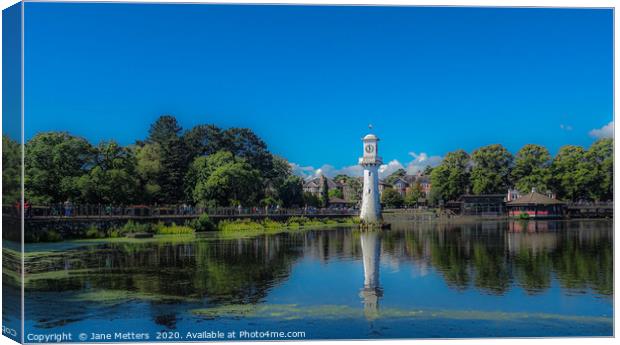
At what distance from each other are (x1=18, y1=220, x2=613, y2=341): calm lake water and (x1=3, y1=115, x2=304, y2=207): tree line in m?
6.87

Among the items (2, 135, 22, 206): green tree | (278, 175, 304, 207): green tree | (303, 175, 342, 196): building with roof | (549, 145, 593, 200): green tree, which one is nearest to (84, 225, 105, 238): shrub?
(2, 135, 22, 206): green tree

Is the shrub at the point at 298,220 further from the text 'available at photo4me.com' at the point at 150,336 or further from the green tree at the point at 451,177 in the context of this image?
the text 'available at photo4me.com' at the point at 150,336

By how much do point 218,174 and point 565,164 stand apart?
103 ft

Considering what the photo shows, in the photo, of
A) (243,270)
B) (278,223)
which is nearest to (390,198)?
(278,223)

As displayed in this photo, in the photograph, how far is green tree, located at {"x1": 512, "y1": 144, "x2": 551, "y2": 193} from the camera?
62.0m

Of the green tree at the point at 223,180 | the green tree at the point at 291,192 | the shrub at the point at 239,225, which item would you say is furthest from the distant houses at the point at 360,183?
the shrub at the point at 239,225

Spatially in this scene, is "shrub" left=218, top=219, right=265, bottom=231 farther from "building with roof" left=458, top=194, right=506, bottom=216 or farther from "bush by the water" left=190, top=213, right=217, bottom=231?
"building with roof" left=458, top=194, right=506, bottom=216

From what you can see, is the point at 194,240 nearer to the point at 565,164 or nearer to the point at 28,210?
the point at 28,210

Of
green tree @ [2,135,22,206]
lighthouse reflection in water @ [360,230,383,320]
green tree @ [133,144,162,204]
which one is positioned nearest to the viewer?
green tree @ [2,135,22,206]

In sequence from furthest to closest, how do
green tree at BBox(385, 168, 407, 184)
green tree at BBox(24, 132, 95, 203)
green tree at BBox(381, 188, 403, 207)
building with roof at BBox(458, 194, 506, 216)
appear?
green tree at BBox(385, 168, 407, 184)
green tree at BBox(381, 188, 403, 207)
building with roof at BBox(458, 194, 506, 216)
green tree at BBox(24, 132, 95, 203)

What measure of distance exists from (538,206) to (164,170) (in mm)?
38618

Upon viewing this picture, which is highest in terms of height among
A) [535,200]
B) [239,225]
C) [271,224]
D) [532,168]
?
[532,168]

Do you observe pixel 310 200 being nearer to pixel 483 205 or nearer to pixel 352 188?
pixel 483 205

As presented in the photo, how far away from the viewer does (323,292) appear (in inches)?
603
